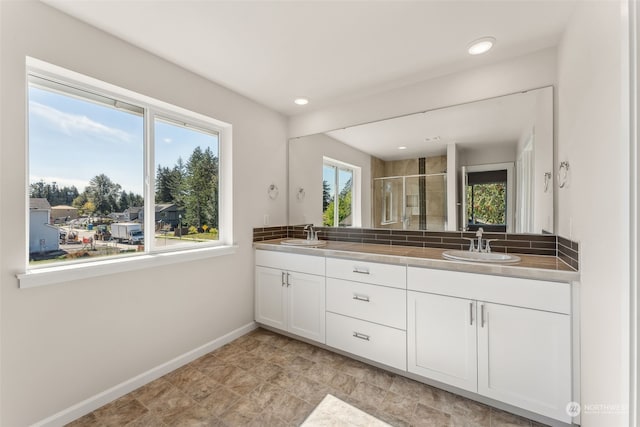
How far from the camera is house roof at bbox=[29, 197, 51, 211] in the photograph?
154 cm

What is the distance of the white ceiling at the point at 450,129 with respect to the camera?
2.03 m

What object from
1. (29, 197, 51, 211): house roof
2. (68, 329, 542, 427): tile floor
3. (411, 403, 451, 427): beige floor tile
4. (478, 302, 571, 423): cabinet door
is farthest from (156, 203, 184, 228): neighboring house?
(478, 302, 571, 423): cabinet door

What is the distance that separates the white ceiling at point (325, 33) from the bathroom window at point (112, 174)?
425mm

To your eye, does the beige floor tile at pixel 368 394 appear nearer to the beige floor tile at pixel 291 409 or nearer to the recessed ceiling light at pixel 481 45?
the beige floor tile at pixel 291 409

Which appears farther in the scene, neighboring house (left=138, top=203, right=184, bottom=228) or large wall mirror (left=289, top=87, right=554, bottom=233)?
neighboring house (left=138, top=203, right=184, bottom=228)

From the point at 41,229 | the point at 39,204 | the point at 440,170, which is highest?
the point at 440,170

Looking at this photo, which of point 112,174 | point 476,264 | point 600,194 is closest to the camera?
point 600,194

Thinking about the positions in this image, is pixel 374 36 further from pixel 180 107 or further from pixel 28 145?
pixel 28 145

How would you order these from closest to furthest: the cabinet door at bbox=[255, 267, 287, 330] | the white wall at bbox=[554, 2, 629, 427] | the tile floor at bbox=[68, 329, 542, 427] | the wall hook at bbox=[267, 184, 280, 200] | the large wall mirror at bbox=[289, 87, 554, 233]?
the white wall at bbox=[554, 2, 629, 427]
the tile floor at bbox=[68, 329, 542, 427]
the large wall mirror at bbox=[289, 87, 554, 233]
the cabinet door at bbox=[255, 267, 287, 330]
the wall hook at bbox=[267, 184, 280, 200]

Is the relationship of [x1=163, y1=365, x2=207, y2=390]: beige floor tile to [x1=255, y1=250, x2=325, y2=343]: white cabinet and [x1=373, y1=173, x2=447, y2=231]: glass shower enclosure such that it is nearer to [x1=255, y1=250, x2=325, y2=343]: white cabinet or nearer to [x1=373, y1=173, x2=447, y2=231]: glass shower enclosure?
[x1=255, y1=250, x2=325, y2=343]: white cabinet

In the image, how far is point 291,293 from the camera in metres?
2.50

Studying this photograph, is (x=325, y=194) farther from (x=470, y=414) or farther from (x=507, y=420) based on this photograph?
(x=507, y=420)

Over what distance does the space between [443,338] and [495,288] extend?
45 centimetres

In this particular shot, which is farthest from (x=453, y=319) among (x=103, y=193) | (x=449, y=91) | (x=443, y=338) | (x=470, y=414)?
(x=103, y=193)
